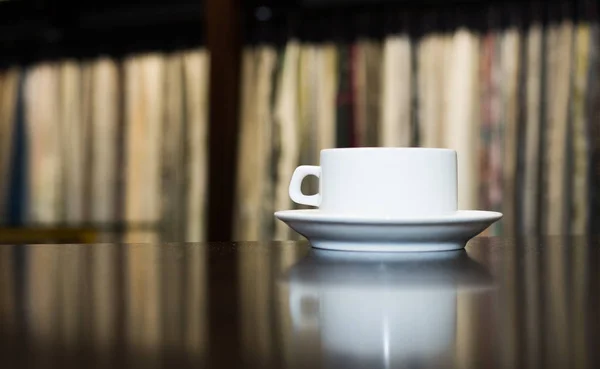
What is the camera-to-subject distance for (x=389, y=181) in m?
0.60

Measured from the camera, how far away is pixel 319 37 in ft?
8.60

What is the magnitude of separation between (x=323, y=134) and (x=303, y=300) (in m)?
2.22

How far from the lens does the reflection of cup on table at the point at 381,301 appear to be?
0.23 m

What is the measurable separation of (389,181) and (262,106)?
2.04m

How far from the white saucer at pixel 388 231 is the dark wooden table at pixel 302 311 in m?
0.02

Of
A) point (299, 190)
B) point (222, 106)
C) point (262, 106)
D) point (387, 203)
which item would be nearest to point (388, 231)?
point (387, 203)

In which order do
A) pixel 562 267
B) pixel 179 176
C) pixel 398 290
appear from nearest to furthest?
pixel 398 290
pixel 562 267
pixel 179 176

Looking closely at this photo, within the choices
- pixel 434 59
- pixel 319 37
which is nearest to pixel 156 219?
pixel 319 37

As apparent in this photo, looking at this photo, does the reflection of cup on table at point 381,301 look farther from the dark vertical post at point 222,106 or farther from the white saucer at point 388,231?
the dark vertical post at point 222,106

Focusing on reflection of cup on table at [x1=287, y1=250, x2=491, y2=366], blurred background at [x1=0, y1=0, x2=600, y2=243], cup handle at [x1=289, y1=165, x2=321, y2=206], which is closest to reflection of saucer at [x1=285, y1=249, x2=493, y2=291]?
reflection of cup on table at [x1=287, y1=250, x2=491, y2=366]

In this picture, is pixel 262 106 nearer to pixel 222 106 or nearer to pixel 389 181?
pixel 222 106

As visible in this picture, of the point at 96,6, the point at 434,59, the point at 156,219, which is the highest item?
the point at 96,6

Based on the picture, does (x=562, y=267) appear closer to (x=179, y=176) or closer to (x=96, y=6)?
(x=179, y=176)

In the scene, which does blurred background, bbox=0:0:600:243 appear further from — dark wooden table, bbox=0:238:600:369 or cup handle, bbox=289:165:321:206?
dark wooden table, bbox=0:238:600:369
